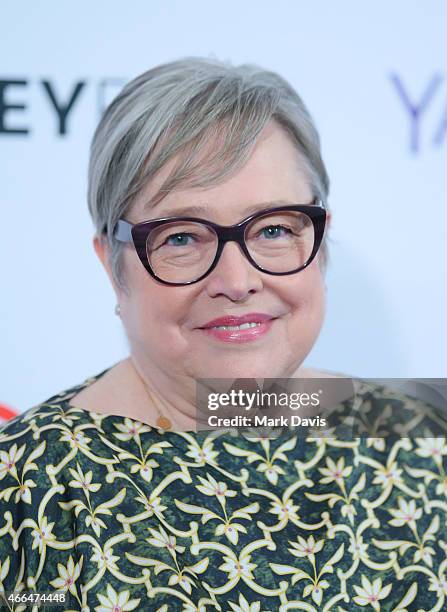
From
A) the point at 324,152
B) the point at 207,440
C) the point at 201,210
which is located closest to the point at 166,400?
the point at 207,440

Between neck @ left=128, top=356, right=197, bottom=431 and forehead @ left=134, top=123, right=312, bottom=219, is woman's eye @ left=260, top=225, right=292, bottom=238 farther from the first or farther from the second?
neck @ left=128, top=356, right=197, bottom=431

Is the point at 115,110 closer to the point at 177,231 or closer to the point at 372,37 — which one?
the point at 177,231

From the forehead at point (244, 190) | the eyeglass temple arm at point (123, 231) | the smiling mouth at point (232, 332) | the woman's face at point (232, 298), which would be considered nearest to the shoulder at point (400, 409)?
the woman's face at point (232, 298)

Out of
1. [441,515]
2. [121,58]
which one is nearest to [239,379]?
[441,515]

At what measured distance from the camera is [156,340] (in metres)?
1.25

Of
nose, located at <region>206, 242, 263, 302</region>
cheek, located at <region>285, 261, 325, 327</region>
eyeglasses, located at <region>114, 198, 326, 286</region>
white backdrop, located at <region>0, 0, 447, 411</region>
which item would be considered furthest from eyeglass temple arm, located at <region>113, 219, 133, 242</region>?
white backdrop, located at <region>0, 0, 447, 411</region>

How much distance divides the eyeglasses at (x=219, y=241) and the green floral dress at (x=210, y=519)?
0.87 ft

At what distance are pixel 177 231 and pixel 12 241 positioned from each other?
1.91ft

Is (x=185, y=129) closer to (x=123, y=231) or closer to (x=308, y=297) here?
(x=123, y=231)

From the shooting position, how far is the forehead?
1177 mm

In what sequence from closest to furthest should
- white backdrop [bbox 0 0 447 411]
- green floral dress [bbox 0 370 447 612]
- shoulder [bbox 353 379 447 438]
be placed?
green floral dress [bbox 0 370 447 612] → shoulder [bbox 353 379 447 438] → white backdrop [bbox 0 0 447 411]

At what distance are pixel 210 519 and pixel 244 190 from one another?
0.51m

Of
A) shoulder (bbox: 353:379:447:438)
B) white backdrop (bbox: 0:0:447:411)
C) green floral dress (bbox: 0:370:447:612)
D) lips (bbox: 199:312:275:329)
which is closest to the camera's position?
green floral dress (bbox: 0:370:447:612)

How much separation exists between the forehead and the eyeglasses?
0.02 meters
